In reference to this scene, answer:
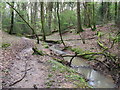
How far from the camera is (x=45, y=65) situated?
8258mm

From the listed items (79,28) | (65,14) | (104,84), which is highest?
(65,14)

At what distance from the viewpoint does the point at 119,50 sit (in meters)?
10.7

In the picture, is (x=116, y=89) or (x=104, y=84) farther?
(x=104, y=84)

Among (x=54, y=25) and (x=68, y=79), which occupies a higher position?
(x=54, y=25)

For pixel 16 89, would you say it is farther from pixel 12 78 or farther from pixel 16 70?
pixel 16 70

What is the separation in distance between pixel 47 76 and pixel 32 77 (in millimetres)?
765

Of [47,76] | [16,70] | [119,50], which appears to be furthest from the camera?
[119,50]

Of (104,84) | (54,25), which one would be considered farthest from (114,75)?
(54,25)

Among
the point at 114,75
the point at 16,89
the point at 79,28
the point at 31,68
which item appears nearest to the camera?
the point at 16,89

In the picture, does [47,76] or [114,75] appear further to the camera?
[114,75]

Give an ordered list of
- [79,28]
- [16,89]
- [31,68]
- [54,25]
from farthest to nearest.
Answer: [54,25], [79,28], [31,68], [16,89]

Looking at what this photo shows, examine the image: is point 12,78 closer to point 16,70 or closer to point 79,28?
point 16,70

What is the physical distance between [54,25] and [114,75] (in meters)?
21.5

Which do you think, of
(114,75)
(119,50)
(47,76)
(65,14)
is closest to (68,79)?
(47,76)
